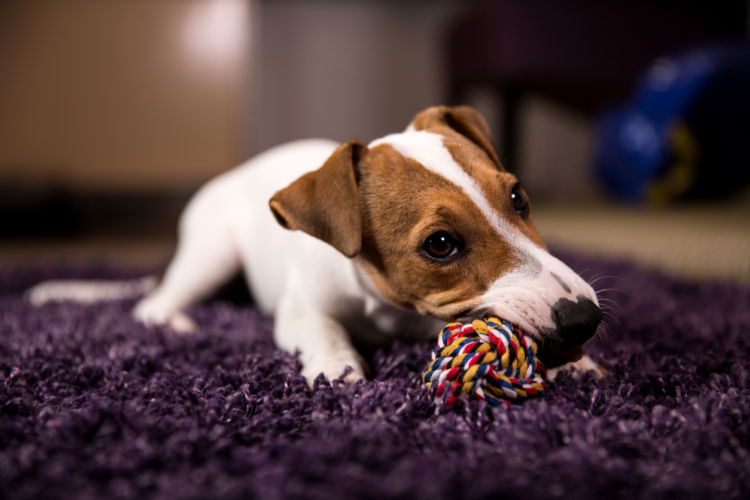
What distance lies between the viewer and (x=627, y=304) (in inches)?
69.1

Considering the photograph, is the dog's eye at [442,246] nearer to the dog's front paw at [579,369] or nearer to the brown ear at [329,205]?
the brown ear at [329,205]

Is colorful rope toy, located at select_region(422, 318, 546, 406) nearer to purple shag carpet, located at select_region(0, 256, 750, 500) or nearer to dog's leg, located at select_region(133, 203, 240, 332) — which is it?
purple shag carpet, located at select_region(0, 256, 750, 500)

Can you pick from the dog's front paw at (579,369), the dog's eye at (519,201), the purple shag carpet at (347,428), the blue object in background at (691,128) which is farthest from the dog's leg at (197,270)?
the blue object in background at (691,128)

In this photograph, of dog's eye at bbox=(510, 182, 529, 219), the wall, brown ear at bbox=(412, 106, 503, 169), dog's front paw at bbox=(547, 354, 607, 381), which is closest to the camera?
dog's front paw at bbox=(547, 354, 607, 381)

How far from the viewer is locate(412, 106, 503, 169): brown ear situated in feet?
4.70

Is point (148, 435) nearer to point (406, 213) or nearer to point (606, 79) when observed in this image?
point (406, 213)

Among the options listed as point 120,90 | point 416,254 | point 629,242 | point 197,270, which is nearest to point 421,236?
point 416,254

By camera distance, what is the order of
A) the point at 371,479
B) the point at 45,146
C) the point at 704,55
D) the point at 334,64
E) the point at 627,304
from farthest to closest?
the point at 334,64 < the point at 45,146 < the point at 704,55 < the point at 627,304 < the point at 371,479

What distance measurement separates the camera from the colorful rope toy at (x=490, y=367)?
0.97 metres

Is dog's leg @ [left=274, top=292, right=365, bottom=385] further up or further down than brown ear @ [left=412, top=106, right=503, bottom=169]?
further down

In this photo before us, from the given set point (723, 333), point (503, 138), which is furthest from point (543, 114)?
point (723, 333)

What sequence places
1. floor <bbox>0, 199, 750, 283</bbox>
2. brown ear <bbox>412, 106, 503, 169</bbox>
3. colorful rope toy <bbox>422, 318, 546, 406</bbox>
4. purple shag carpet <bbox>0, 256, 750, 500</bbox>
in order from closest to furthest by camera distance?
purple shag carpet <bbox>0, 256, 750, 500</bbox> → colorful rope toy <bbox>422, 318, 546, 406</bbox> → brown ear <bbox>412, 106, 503, 169</bbox> → floor <bbox>0, 199, 750, 283</bbox>

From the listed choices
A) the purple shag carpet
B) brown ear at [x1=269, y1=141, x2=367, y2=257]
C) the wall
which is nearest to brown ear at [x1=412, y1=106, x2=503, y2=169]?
brown ear at [x1=269, y1=141, x2=367, y2=257]

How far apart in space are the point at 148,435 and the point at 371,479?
0.35 meters
